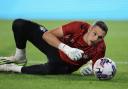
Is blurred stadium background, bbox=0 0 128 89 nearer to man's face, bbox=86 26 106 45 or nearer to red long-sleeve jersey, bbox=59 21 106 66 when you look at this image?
red long-sleeve jersey, bbox=59 21 106 66

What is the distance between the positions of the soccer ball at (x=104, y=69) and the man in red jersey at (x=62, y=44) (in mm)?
164

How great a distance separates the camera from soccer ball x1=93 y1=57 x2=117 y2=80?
6.79 meters

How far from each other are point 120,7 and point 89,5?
3.38 ft

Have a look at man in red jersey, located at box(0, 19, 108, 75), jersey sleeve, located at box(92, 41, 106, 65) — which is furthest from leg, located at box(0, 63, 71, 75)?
jersey sleeve, located at box(92, 41, 106, 65)

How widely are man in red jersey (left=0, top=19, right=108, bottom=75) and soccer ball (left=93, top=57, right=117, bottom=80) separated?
16 centimetres

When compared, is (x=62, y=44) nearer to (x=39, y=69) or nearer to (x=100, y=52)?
(x=100, y=52)

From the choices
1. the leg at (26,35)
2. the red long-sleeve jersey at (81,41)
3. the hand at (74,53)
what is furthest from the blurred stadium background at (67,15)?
the hand at (74,53)

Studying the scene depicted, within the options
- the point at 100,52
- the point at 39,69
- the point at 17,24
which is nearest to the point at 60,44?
the point at 100,52

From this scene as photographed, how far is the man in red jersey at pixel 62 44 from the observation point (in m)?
6.77

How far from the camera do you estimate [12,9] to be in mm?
17422

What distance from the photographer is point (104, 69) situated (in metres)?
6.79

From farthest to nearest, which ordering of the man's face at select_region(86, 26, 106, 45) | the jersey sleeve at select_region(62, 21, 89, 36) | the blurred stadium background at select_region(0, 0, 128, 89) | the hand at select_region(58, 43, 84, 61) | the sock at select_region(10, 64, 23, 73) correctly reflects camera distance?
the blurred stadium background at select_region(0, 0, 128, 89) → the sock at select_region(10, 64, 23, 73) → the jersey sleeve at select_region(62, 21, 89, 36) → the man's face at select_region(86, 26, 106, 45) → the hand at select_region(58, 43, 84, 61)

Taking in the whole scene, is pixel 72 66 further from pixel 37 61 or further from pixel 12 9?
pixel 12 9

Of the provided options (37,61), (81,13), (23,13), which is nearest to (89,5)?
(81,13)
